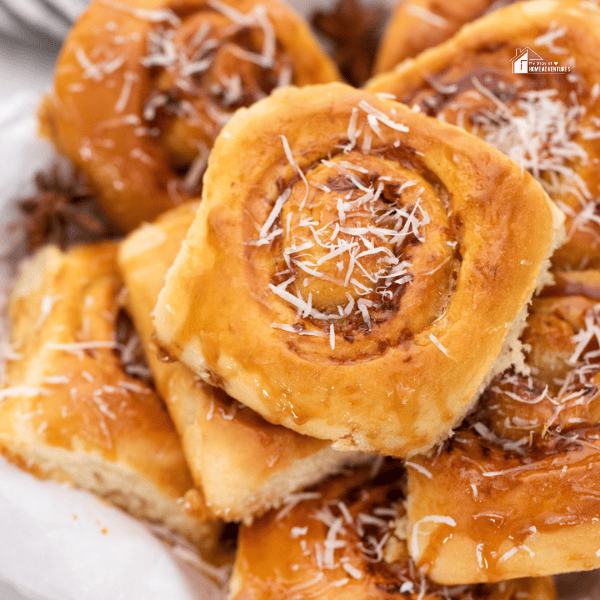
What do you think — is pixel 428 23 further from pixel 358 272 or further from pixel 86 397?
pixel 86 397

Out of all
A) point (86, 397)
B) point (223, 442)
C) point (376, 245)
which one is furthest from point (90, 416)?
point (376, 245)

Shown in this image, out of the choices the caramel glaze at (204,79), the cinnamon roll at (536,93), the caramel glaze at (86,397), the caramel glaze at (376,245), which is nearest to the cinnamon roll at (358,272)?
the caramel glaze at (376,245)

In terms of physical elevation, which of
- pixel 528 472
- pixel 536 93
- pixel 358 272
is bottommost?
pixel 528 472

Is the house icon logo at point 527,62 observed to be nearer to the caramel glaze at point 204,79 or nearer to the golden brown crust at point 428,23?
the golden brown crust at point 428,23

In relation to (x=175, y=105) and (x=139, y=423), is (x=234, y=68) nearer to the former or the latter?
(x=175, y=105)

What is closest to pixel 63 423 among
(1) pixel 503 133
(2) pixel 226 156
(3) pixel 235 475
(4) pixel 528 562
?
(3) pixel 235 475

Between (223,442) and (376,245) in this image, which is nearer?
(376,245)
